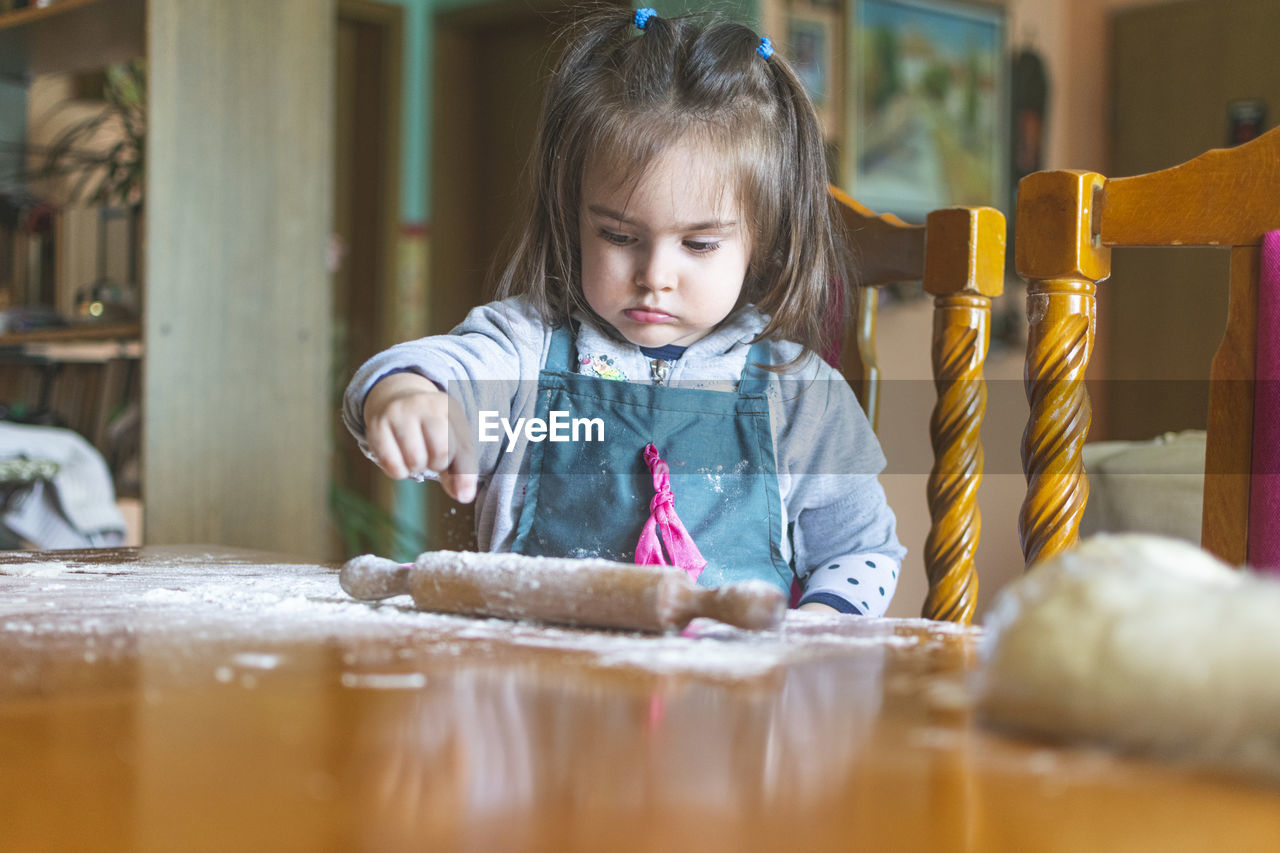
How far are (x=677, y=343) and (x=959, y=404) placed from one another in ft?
1.08

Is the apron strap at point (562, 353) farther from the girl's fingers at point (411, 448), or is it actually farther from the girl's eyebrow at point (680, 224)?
the girl's fingers at point (411, 448)

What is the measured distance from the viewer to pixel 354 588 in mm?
663

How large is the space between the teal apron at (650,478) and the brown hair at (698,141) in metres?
0.10

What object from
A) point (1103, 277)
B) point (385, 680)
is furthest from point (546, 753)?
point (1103, 277)

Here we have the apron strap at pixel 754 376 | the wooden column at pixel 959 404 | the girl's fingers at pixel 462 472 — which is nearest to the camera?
the girl's fingers at pixel 462 472

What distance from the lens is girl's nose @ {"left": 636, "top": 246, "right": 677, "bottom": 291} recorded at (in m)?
1.04

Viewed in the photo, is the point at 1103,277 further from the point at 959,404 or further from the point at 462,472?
the point at 462,472

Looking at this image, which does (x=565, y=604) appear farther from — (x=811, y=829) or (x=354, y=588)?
(x=811, y=829)

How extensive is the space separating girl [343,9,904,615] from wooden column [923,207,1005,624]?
12 centimetres

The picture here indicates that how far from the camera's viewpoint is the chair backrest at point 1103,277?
0.77 meters

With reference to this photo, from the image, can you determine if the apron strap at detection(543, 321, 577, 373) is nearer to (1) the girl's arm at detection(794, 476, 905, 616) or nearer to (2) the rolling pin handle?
(1) the girl's arm at detection(794, 476, 905, 616)

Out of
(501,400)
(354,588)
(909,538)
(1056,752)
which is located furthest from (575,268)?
(909,538)

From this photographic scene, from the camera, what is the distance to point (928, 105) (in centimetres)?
398

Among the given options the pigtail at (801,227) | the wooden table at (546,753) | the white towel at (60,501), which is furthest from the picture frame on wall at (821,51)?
the wooden table at (546,753)
